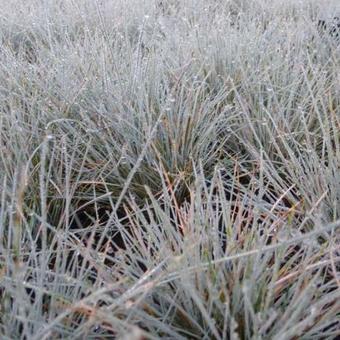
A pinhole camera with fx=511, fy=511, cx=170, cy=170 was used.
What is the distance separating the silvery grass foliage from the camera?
2.50ft

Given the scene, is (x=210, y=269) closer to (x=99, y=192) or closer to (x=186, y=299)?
(x=186, y=299)

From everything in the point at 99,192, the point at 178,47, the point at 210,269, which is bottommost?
the point at 99,192

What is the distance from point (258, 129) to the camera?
1.42 metres

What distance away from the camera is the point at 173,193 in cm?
96

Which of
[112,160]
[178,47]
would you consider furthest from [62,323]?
→ [178,47]

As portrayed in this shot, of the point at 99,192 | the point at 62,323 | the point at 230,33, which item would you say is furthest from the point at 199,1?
the point at 62,323

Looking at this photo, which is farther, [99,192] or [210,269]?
[99,192]

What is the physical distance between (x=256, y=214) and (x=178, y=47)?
107 cm

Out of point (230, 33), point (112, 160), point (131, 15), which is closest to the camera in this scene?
point (112, 160)

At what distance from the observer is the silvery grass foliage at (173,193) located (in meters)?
0.76

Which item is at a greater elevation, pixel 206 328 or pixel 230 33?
pixel 230 33

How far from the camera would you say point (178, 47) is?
1.80 m

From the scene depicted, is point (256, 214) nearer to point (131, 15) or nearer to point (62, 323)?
point (62, 323)

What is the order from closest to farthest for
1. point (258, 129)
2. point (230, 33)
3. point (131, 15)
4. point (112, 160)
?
point (112, 160)
point (258, 129)
point (230, 33)
point (131, 15)
